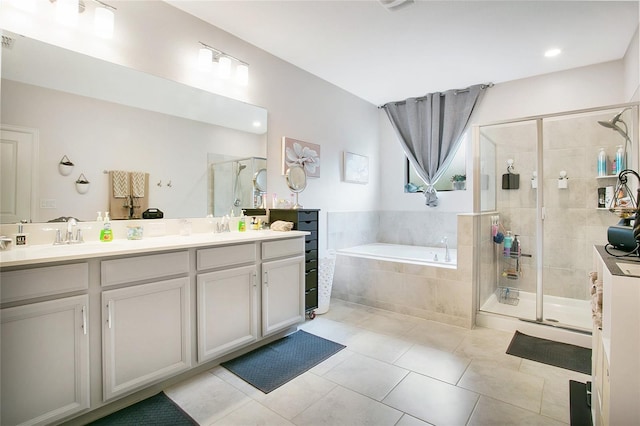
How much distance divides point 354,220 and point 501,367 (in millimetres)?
2435

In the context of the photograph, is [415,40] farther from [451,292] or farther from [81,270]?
[81,270]

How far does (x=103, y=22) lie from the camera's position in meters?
1.95

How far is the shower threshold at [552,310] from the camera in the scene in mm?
2689

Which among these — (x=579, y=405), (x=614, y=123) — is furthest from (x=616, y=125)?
(x=579, y=405)

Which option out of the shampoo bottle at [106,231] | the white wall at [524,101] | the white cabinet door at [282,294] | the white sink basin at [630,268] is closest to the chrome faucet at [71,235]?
the shampoo bottle at [106,231]

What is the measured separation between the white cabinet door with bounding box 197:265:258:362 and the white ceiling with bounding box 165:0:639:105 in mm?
2029

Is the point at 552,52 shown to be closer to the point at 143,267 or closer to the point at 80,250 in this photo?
the point at 143,267

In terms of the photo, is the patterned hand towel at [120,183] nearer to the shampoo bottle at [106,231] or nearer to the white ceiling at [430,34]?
the shampoo bottle at [106,231]

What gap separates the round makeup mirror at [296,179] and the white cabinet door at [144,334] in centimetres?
154

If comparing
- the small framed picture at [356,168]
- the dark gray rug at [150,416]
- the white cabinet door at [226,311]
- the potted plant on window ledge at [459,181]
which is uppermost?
the small framed picture at [356,168]

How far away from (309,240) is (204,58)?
1808mm

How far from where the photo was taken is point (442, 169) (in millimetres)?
→ 4055

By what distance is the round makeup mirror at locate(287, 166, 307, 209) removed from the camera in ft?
10.4

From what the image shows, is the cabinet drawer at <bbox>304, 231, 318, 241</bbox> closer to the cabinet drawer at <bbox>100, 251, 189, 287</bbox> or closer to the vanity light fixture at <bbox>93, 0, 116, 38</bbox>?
the cabinet drawer at <bbox>100, 251, 189, 287</bbox>
